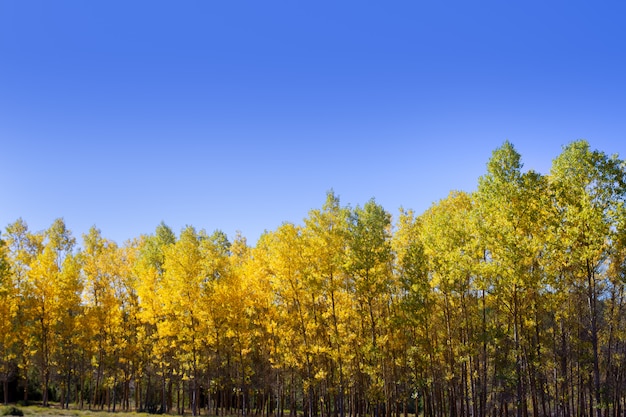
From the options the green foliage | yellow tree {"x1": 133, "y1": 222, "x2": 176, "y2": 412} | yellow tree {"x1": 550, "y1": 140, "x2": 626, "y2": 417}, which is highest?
yellow tree {"x1": 550, "y1": 140, "x2": 626, "y2": 417}

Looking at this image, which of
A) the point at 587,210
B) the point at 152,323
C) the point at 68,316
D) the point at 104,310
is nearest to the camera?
the point at 587,210

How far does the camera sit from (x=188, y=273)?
33781mm

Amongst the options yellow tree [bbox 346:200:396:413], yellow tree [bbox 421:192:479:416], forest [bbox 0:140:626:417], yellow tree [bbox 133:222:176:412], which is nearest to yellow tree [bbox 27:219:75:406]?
forest [bbox 0:140:626:417]

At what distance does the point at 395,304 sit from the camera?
107ft

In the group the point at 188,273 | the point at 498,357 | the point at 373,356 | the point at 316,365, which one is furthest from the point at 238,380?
the point at 498,357

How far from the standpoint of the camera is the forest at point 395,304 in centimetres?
2309

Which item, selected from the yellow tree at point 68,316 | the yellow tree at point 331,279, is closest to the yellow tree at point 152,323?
the yellow tree at point 68,316

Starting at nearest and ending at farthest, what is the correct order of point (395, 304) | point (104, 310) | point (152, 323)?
point (395, 304), point (152, 323), point (104, 310)

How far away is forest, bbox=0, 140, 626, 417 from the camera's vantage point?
23.1 metres

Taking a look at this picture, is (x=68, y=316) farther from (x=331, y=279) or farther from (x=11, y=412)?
(x=331, y=279)

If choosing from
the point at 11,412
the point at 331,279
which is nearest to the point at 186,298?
the point at 331,279

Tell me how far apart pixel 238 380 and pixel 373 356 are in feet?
43.6

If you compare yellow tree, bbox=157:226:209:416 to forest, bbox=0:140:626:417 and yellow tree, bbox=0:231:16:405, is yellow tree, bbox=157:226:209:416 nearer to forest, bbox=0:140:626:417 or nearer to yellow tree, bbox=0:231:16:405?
forest, bbox=0:140:626:417

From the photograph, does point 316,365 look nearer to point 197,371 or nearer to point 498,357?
point 197,371
